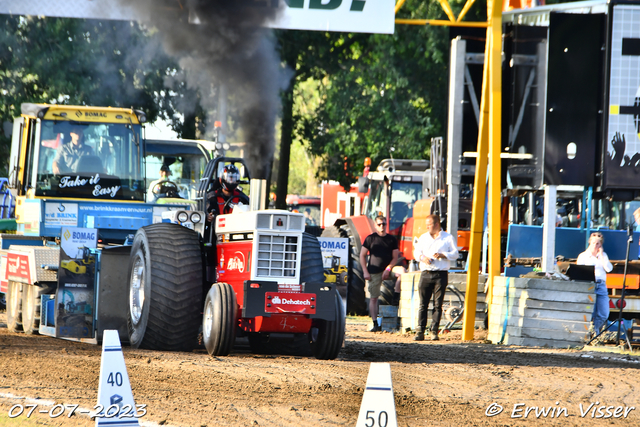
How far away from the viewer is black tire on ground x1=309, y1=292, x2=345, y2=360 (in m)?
9.18

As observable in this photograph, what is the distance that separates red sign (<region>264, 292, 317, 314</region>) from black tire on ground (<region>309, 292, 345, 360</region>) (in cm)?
30

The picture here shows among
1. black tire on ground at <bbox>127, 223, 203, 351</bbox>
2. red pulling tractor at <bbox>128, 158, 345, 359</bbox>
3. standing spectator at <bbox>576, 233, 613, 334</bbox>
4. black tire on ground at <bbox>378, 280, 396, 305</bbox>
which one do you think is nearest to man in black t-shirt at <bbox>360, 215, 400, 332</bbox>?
black tire on ground at <bbox>378, 280, 396, 305</bbox>

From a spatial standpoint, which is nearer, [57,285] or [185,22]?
[57,285]

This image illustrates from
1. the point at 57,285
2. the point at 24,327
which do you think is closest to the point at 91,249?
the point at 57,285

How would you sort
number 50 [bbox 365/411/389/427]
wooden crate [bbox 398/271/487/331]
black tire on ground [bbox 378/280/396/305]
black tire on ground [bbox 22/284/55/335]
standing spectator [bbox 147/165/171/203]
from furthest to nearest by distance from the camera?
1. black tire on ground [bbox 378/280/396/305]
2. standing spectator [bbox 147/165/171/203]
3. wooden crate [bbox 398/271/487/331]
4. black tire on ground [bbox 22/284/55/335]
5. number 50 [bbox 365/411/389/427]

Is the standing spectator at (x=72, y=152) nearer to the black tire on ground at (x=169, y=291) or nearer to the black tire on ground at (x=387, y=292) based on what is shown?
the black tire on ground at (x=169, y=291)

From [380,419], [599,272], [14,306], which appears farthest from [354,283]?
[380,419]

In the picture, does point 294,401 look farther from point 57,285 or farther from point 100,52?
point 100,52

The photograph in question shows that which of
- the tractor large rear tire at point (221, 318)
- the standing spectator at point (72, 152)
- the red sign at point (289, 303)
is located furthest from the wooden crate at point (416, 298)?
the standing spectator at point (72, 152)

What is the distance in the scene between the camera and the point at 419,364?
9195 millimetres

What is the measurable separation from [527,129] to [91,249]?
6.11 metres

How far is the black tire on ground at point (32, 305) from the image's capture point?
1097 centimetres

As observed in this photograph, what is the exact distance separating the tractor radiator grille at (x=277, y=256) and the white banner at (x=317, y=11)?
3.94 meters

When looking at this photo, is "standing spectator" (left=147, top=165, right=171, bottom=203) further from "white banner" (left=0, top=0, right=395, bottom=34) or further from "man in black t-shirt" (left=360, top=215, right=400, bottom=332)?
"man in black t-shirt" (left=360, top=215, right=400, bottom=332)
